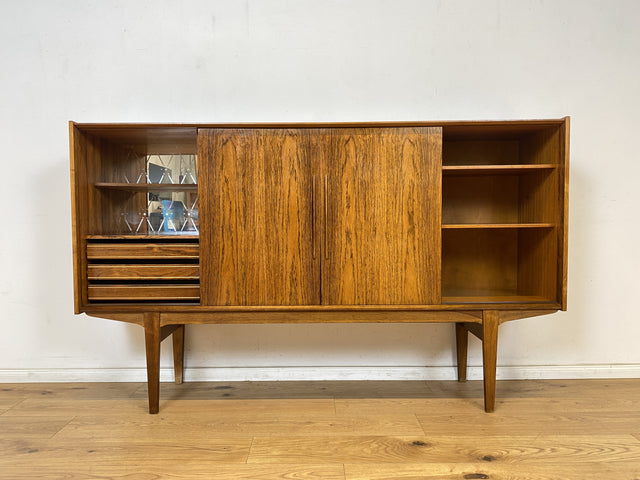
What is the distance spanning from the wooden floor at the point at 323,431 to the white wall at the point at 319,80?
2.12 ft

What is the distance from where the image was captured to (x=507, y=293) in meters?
2.10

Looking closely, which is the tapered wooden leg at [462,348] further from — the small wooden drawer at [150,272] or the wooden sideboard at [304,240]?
the small wooden drawer at [150,272]

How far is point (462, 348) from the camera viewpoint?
7.20 feet

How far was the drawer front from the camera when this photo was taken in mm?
1810

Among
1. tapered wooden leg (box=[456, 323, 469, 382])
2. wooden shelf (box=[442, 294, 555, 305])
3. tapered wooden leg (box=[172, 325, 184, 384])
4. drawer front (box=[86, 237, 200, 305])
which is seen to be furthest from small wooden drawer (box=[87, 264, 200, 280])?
tapered wooden leg (box=[456, 323, 469, 382])

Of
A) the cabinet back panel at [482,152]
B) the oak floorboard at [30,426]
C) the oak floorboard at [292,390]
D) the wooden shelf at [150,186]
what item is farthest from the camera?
the cabinet back panel at [482,152]

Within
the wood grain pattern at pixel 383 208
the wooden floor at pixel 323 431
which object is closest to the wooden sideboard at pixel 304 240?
the wood grain pattern at pixel 383 208

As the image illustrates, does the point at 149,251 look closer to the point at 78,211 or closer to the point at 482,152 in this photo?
the point at 78,211

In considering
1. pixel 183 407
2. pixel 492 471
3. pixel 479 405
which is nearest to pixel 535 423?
pixel 479 405

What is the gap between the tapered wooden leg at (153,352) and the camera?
71.1 inches

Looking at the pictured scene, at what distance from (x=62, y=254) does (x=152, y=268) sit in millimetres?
814

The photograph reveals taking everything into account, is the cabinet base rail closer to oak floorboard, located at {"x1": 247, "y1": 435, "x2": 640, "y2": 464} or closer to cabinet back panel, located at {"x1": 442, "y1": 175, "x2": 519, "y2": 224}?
oak floorboard, located at {"x1": 247, "y1": 435, "x2": 640, "y2": 464}

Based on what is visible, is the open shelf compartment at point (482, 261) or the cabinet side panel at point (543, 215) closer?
the cabinet side panel at point (543, 215)

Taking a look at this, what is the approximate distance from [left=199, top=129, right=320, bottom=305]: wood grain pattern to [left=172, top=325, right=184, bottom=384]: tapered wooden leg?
0.64 metres
